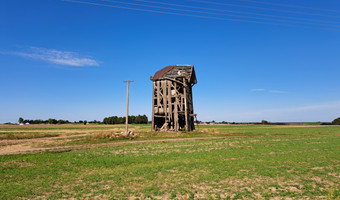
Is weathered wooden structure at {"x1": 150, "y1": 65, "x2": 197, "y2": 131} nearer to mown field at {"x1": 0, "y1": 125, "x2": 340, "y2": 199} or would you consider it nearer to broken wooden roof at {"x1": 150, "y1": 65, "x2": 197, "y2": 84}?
broken wooden roof at {"x1": 150, "y1": 65, "x2": 197, "y2": 84}

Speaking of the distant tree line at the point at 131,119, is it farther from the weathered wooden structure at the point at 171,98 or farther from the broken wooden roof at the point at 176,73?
the broken wooden roof at the point at 176,73

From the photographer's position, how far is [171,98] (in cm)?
4400

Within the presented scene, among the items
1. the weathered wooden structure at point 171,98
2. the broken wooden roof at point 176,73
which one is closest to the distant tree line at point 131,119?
the weathered wooden structure at point 171,98

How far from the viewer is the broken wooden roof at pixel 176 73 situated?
44.2 meters

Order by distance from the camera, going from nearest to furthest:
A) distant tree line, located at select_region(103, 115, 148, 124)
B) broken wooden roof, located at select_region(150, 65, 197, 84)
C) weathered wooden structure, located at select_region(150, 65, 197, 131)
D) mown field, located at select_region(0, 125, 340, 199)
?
mown field, located at select_region(0, 125, 340, 199) → weathered wooden structure, located at select_region(150, 65, 197, 131) → broken wooden roof, located at select_region(150, 65, 197, 84) → distant tree line, located at select_region(103, 115, 148, 124)

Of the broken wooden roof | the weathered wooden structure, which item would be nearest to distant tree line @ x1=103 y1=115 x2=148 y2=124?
the weathered wooden structure

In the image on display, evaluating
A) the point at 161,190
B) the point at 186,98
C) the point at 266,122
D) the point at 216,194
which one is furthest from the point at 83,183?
the point at 266,122

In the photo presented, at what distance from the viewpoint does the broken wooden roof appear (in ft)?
145

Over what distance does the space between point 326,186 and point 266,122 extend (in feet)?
462

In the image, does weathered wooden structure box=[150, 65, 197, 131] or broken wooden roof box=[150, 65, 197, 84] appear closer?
weathered wooden structure box=[150, 65, 197, 131]

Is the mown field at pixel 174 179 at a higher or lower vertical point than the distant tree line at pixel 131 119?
lower

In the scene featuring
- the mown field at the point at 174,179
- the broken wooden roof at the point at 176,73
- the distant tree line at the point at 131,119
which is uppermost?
the broken wooden roof at the point at 176,73

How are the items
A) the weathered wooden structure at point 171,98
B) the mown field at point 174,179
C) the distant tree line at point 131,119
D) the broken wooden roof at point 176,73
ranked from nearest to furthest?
1. the mown field at point 174,179
2. the weathered wooden structure at point 171,98
3. the broken wooden roof at point 176,73
4. the distant tree line at point 131,119

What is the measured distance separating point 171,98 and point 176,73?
5.72 metres
